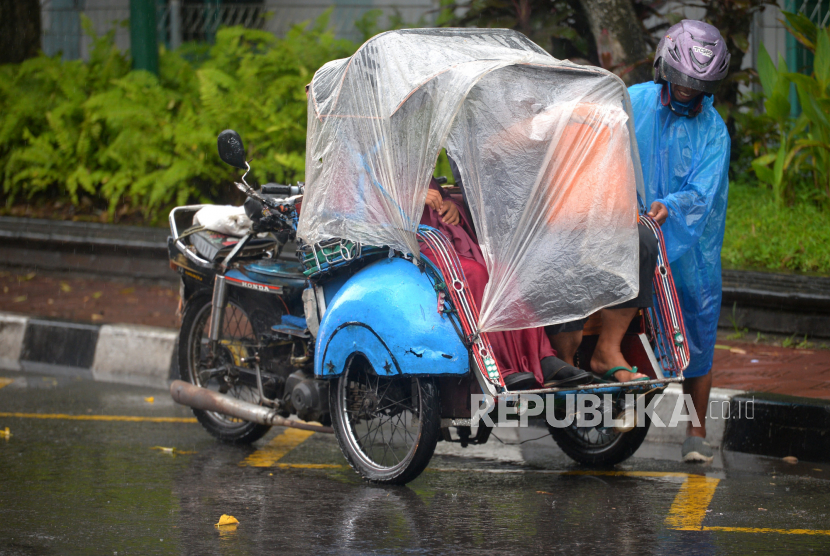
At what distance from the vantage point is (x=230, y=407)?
486cm

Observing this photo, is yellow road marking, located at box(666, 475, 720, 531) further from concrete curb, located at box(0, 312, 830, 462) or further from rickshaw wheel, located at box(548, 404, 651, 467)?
concrete curb, located at box(0, 312, 830, 462)

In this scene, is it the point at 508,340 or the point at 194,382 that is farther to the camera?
the point at 194,382

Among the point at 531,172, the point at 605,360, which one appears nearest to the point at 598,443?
the point at 605,360

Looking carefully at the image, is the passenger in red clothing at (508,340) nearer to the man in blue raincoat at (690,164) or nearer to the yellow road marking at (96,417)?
the man in blue raincoat at (690,164)

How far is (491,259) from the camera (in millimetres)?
3883

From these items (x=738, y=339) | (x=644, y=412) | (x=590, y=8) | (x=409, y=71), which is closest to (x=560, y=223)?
(x=409, y=71)

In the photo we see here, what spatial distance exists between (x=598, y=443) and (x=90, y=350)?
381 cm

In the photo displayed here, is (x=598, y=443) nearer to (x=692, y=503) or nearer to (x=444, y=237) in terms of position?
(x=692, y=503)

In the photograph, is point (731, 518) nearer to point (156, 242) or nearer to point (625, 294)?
point (625, 294)

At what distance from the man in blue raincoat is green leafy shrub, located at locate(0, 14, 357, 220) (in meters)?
4.34

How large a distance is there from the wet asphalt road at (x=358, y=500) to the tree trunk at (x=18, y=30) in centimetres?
646

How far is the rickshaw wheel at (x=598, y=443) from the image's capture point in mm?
4664

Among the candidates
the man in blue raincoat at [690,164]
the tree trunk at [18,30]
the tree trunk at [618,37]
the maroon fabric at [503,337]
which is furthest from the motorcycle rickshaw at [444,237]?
the tree trunk at [18,30]

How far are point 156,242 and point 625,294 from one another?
5.21 m
